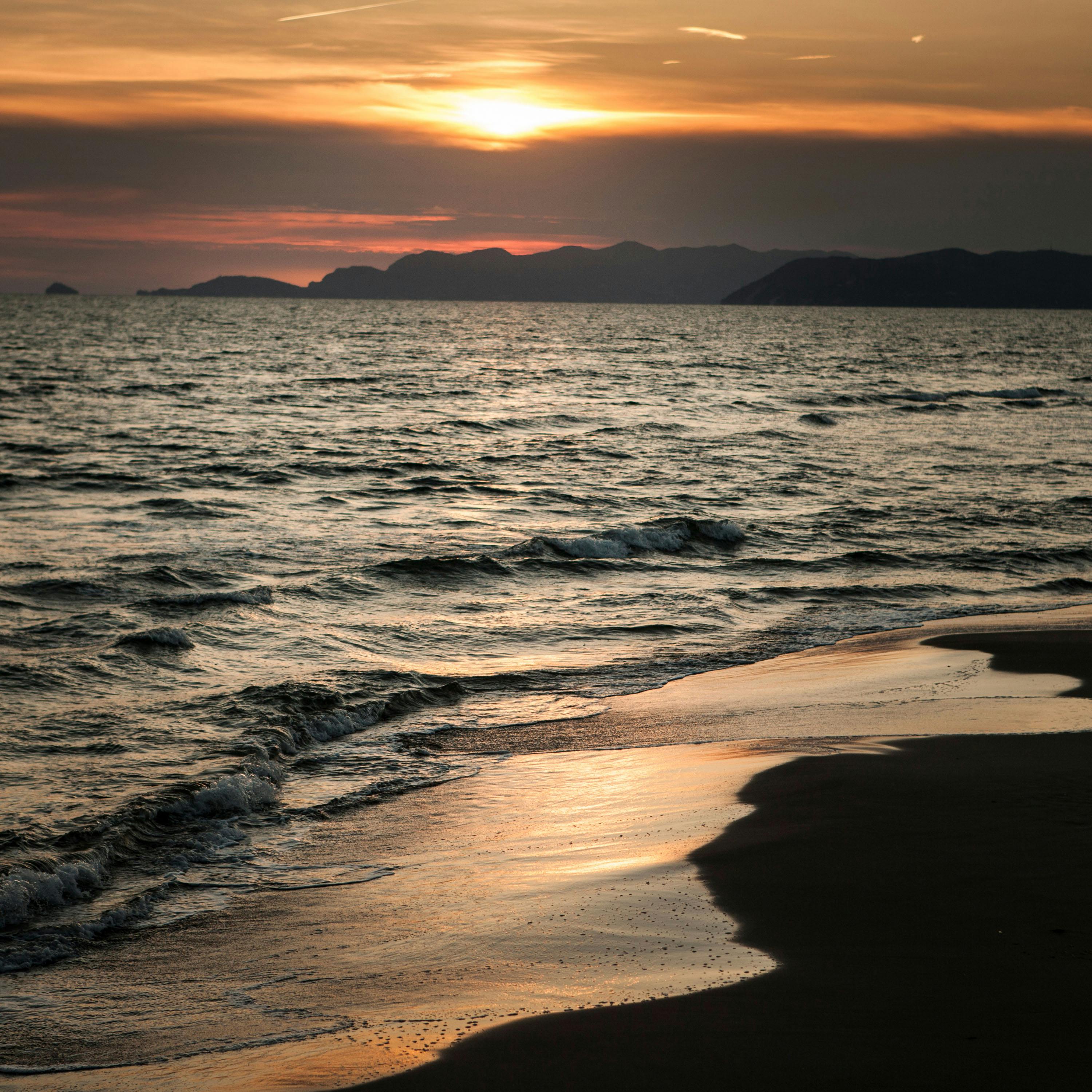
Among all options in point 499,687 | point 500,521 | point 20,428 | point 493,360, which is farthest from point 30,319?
point 499,687

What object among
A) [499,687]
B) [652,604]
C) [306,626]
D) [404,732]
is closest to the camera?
[404,732]

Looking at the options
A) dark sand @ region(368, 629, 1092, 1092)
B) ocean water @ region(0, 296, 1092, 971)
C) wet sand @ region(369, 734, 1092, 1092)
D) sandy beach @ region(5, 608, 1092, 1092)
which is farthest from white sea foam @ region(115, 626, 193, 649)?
wet sand @ region(369, 734, 1092, 1092)

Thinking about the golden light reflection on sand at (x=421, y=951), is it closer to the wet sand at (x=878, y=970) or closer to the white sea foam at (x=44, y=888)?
the wet sand at (x=878, y=970)

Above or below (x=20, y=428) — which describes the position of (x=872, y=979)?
below

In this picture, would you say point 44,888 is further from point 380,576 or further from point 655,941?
point 380,576

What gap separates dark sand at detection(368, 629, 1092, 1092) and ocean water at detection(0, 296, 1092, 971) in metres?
2.38

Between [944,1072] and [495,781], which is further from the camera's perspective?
[495,781]

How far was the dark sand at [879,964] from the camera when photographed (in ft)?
13.1

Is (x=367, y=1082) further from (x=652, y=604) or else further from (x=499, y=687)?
(x=652, y=604)

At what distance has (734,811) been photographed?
276 inches

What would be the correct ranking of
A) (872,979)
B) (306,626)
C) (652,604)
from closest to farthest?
1. (872,979)
2. (306,626)
3. (652,604)

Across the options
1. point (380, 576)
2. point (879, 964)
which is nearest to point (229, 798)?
point (879, 964)

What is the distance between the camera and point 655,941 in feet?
17.0

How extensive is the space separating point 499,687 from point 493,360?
65379 mm
